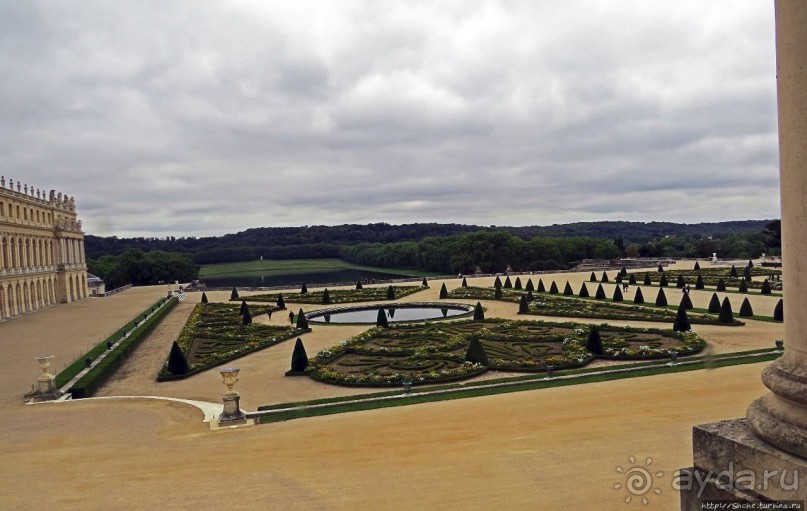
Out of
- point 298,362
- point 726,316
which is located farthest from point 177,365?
point 726,316

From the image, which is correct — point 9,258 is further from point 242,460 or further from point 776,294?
point 776,294

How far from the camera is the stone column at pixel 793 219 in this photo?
3121 millimetres

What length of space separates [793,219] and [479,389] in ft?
44.2

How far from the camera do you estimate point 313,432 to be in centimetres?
1190

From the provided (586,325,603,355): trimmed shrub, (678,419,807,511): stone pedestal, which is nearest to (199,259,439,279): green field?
(586,325,603,355): trimmed shrub

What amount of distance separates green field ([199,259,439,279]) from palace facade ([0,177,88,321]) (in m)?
60.0

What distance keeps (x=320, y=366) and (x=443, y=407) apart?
26.8 feet

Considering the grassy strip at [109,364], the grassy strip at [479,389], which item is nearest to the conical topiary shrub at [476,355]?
the grassy strip at [479,389]

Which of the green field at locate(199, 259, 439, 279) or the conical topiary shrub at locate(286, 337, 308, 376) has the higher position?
the green field at locate(199, 259, 439, 279)

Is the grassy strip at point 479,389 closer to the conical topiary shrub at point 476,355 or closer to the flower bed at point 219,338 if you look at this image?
the conical topiary shrub at point 476,355

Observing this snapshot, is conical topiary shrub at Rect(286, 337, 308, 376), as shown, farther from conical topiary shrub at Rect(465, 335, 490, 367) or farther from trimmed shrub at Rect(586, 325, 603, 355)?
trimmed shrub at Rect(586, 325, 603, 355)

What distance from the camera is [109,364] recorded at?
2195 centimetres

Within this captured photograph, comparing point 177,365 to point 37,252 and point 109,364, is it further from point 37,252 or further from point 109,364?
point 37,252

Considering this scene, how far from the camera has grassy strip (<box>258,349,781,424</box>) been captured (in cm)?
1448
